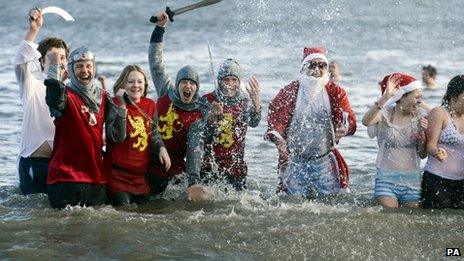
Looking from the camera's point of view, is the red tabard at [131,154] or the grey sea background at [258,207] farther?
the red tabard at [131,154]

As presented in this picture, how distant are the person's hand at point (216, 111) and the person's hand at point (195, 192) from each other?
2.15 ft

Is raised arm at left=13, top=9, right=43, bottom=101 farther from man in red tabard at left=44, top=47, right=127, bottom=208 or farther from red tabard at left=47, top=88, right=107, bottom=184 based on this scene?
red tabard at left=47, top=88, right=107, bottom=184

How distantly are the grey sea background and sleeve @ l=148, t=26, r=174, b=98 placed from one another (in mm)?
1029

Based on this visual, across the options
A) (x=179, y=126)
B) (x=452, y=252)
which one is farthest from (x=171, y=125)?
(x=452, y=252)

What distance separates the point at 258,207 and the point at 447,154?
1.89 m

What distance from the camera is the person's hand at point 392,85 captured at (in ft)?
30.9

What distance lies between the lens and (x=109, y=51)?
84.1ft

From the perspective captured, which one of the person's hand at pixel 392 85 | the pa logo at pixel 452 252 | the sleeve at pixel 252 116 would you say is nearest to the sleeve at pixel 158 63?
the sleeve at pixel 252 116

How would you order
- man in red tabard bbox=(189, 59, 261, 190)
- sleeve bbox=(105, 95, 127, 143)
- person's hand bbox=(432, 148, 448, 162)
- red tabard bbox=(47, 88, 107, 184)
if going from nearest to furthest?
red tabard bbox=(47, 88, 107, 184) → sleeve bbox=(105, 95, 127, 143) → person's hand bbox=(432, 148, 448, 162) → man in red tabard bbox=(189, 59, 261, 190)

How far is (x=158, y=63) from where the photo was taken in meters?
10.3

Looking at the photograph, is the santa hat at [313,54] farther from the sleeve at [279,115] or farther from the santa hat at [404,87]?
the santa hat at [404,87]

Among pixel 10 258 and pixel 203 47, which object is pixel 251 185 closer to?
pixel 10 258

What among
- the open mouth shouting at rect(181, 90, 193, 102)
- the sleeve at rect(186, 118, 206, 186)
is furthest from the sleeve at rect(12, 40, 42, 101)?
the sleeve at rect(186, 118, 206, 186)

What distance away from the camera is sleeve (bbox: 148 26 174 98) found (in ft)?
33.5
